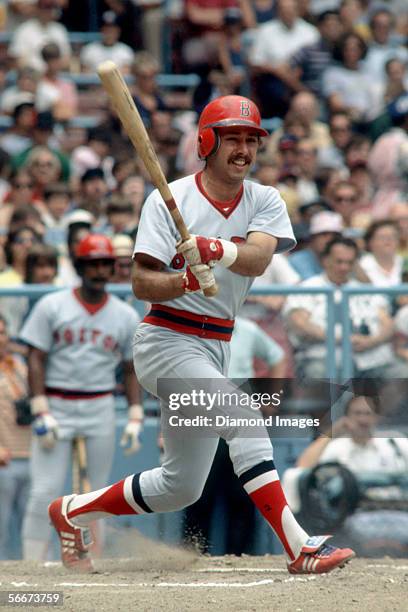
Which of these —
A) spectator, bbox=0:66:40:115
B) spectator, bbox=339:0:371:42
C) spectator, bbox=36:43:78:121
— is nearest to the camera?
spectator, bbox=0:66:40:115

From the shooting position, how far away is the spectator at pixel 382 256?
8828 millimetres

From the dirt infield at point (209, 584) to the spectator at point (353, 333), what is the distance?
141cm

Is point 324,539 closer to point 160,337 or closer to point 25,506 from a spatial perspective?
point 160,337

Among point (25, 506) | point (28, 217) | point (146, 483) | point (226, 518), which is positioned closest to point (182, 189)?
point (146, 483)

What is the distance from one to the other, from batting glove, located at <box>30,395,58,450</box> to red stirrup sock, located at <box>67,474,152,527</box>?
168 cm

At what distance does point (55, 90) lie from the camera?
12.7m

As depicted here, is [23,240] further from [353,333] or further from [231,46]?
[231,46]

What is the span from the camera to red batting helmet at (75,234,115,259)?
7.87 m

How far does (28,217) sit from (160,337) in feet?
14.2

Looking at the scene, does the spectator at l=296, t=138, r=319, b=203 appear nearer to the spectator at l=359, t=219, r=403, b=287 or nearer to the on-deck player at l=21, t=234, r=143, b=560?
the spectator at l=359, t=219, r=403, b=287

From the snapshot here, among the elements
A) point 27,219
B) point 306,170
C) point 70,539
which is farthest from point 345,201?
point 70,539

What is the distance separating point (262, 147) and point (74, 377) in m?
4.33

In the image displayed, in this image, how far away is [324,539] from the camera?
5492 mm

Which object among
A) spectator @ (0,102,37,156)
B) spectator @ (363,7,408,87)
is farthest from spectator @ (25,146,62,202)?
spectator @ (363,7,408,87)
